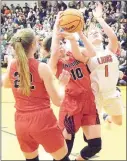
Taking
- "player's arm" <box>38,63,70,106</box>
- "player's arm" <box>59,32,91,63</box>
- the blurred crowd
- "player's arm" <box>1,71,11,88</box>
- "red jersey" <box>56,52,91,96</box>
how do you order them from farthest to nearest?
1. the blurred crowd
2. "red jersey" <box>56,52,91,96</box>
3. "player's arm" <box>59,32,91,63</box>
4. "player's arm" <box>1,71,11,88</box>
5. "player's arm" <box>38,63,70,106</box>

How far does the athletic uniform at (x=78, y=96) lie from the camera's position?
374 cm

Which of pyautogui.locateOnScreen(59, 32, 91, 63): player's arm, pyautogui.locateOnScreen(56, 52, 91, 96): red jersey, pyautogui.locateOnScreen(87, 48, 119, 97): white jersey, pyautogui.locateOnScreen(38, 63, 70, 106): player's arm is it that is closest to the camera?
pyautogui.locateOnScreen(38, 63, 70, 106): player's arm

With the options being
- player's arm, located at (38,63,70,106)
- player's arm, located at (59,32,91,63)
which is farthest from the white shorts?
player's arm, located at (38,63,70,106)

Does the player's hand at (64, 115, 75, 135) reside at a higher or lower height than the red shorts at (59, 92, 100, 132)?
lower

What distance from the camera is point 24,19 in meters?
5.35

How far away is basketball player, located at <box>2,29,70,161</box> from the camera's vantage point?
297 cm

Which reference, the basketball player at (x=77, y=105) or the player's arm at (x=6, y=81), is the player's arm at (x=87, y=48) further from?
the player's arm at (x=6, y=81)

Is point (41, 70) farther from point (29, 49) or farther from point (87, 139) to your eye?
point (87, 139)

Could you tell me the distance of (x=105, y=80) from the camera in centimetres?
398

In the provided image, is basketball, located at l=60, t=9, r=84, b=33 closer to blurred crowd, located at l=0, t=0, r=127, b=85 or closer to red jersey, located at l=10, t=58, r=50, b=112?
blurred crowd, located at l=0, t=0, r=127, b=85

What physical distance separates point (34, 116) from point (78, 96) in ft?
2.74

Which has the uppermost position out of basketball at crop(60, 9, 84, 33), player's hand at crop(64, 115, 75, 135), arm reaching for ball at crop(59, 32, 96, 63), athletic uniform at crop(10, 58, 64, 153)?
basketball at crop(60, 9, 84, 33)

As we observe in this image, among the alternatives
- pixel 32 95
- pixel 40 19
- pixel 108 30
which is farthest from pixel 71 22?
pixel 40 19

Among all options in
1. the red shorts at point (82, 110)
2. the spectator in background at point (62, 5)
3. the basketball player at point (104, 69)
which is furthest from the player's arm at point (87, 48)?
the spectator in background at point (62, 5)
